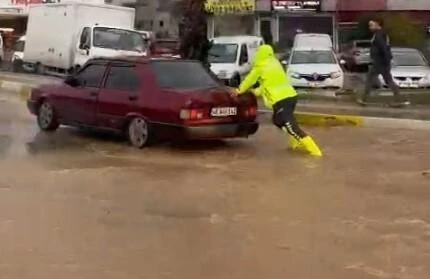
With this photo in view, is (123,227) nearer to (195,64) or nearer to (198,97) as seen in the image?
(198,97)

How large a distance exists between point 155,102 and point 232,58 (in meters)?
14.5

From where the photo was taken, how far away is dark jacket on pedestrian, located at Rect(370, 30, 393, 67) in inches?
699

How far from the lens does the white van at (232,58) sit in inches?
1024

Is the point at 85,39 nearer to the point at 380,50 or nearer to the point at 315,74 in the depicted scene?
the point at 315,74

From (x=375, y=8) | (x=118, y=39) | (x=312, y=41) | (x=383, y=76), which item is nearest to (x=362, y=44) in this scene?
(x=375, y=8)

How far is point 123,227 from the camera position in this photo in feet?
26.0

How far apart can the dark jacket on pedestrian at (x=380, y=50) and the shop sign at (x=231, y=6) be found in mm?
21816

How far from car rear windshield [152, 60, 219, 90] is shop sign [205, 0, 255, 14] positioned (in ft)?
85.9

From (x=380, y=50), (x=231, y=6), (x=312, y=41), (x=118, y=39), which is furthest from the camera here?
(x=231, y=6)

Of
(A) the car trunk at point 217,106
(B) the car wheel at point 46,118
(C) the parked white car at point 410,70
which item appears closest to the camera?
(A) the car trunk at point 217,106

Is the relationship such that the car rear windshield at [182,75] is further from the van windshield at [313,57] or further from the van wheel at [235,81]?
the van wheel at [235,81]

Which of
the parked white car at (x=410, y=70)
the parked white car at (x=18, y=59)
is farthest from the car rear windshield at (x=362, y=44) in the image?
the parked white car at (x=18, y=59)

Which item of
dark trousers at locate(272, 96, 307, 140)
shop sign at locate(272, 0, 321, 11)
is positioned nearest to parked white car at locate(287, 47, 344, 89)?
dark trousers at locate(272, 96, 307, 140)

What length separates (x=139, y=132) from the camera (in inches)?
505
